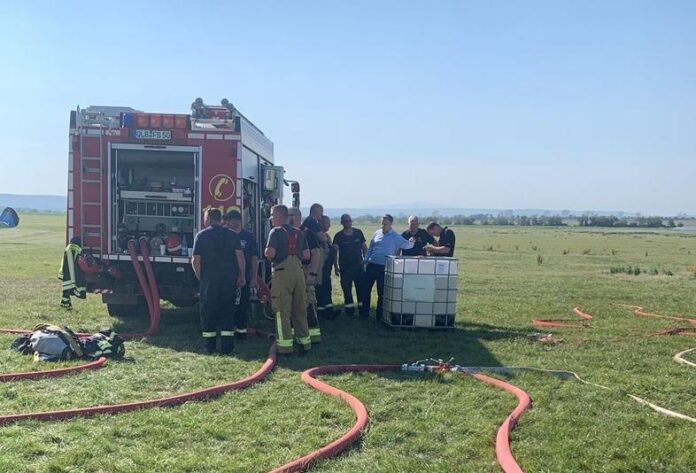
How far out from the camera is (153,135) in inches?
383

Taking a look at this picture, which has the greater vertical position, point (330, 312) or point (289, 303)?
point (289, 303)

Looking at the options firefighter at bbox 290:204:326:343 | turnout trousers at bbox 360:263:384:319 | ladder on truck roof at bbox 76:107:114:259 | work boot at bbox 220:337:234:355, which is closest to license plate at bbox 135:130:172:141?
ladder on truck roof at bbox 76:107:114:259

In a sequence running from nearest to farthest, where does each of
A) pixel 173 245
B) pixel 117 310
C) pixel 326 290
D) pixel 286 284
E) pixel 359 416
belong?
pixel 359 416 → pixel 286 284 → pixel 173 245 → pixel 117 310 → pixel 326 290

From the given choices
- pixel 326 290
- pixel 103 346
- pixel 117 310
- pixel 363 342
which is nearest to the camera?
pixel 103 346

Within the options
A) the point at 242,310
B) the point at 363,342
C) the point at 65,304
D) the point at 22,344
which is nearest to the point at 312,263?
the point at 242,310

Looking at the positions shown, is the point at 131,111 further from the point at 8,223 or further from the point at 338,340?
the point at 8,223

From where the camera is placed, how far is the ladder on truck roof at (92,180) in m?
9.80

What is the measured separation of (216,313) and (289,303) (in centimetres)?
87

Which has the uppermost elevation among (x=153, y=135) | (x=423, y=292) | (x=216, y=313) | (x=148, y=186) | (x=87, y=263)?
(x=153, y=135)

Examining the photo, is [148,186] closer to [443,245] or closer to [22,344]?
[22,344]

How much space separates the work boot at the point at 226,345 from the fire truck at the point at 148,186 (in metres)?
1.66

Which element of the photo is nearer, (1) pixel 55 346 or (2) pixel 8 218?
(1) pixel 55 346

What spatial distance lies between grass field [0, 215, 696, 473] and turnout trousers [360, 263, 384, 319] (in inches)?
17.1

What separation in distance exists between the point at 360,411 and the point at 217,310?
3183 millimetres
